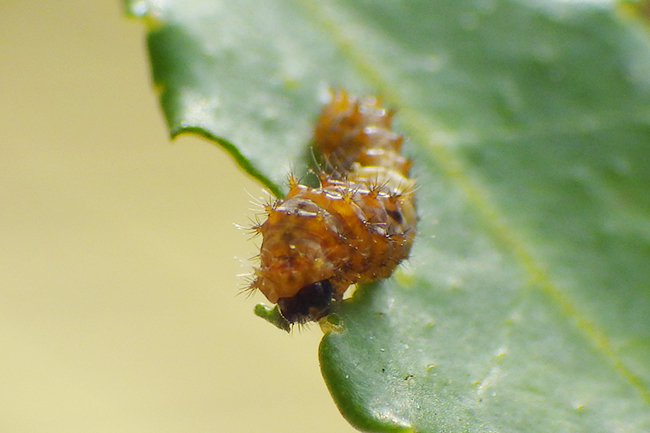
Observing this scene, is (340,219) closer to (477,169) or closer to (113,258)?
(477,169)

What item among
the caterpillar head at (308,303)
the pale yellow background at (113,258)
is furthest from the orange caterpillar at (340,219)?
the pale yellow background at (113,258)

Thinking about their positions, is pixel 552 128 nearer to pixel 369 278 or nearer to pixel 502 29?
pixel 502 29

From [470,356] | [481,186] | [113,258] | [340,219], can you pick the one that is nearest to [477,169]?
[481,186]

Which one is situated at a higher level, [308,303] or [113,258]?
[113,258]

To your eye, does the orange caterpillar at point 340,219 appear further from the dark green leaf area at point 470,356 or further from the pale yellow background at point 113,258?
the pale yellow background at point 113,258

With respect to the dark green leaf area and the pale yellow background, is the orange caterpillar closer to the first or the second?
the dark green leaf area


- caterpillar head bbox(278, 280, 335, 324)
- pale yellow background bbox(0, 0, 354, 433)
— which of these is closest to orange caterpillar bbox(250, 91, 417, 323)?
caterpillar head bbox(278, 280, 335, 324)
